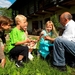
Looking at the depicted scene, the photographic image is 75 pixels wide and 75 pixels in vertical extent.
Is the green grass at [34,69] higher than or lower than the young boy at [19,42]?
lower

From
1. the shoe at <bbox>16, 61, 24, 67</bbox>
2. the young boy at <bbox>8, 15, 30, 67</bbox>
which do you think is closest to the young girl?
the young boy at <bbox>8, 15, 30, 67</bbox>

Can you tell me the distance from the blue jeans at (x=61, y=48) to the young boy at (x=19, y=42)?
0.69m

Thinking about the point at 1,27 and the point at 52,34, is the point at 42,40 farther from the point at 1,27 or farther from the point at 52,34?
the point at 1,27

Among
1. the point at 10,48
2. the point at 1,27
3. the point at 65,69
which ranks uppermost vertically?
the point at 1,27

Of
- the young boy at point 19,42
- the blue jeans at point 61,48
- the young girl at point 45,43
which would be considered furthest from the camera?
the young girl at point 45,43

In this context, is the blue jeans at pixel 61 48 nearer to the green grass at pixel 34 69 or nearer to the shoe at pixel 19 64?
the green grass at pixel 34 69

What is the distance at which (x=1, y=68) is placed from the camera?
377 cm

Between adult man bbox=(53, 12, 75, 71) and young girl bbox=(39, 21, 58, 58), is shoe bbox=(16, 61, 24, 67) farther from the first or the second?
young girl bbox=(39, 21, 58, 58)

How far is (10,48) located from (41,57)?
2.76ft

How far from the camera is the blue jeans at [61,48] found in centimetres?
398

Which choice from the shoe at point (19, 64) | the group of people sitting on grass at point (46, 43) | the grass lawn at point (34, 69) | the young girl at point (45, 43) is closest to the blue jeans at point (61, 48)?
the group of people sitting on grass at point (46, 43)

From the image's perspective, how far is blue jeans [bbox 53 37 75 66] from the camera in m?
3.98

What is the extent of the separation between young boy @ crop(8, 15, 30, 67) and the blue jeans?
27.3 inches

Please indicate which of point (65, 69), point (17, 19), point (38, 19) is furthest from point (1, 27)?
point (38, 19)
